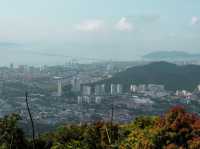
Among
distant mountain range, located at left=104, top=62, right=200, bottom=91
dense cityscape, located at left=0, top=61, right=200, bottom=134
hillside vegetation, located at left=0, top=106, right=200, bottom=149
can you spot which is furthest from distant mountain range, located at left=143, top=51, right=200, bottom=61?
hillside vegetation, located at left=0, top=106, right=200, bottom=149

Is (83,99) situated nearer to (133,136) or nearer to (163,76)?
(163,76)

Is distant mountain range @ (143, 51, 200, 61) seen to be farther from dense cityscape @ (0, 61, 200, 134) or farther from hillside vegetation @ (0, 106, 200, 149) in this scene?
hillside vegetation @ (0, 106, 200, 149)

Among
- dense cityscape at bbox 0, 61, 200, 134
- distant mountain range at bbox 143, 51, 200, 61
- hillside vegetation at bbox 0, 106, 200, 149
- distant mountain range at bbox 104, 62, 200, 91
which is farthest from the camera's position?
distant mountain range at bbox 143, 51, 200, 61

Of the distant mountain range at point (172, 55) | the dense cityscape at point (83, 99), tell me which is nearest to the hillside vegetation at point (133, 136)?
the dense cityscape at point (83, 99)

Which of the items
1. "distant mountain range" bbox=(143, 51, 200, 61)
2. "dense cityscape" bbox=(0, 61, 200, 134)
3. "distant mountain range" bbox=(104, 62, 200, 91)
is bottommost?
"dense cityscape" bbox=(0, 61, 200, 134)

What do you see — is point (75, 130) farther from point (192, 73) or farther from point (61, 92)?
point (192, 73)

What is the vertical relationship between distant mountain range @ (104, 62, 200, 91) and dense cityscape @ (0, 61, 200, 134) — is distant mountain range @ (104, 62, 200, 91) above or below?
above

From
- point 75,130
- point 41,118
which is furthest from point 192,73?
point 75,130

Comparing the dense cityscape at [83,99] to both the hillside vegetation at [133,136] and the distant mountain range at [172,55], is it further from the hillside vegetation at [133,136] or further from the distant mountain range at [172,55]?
the distant mountain range at [172,55]
